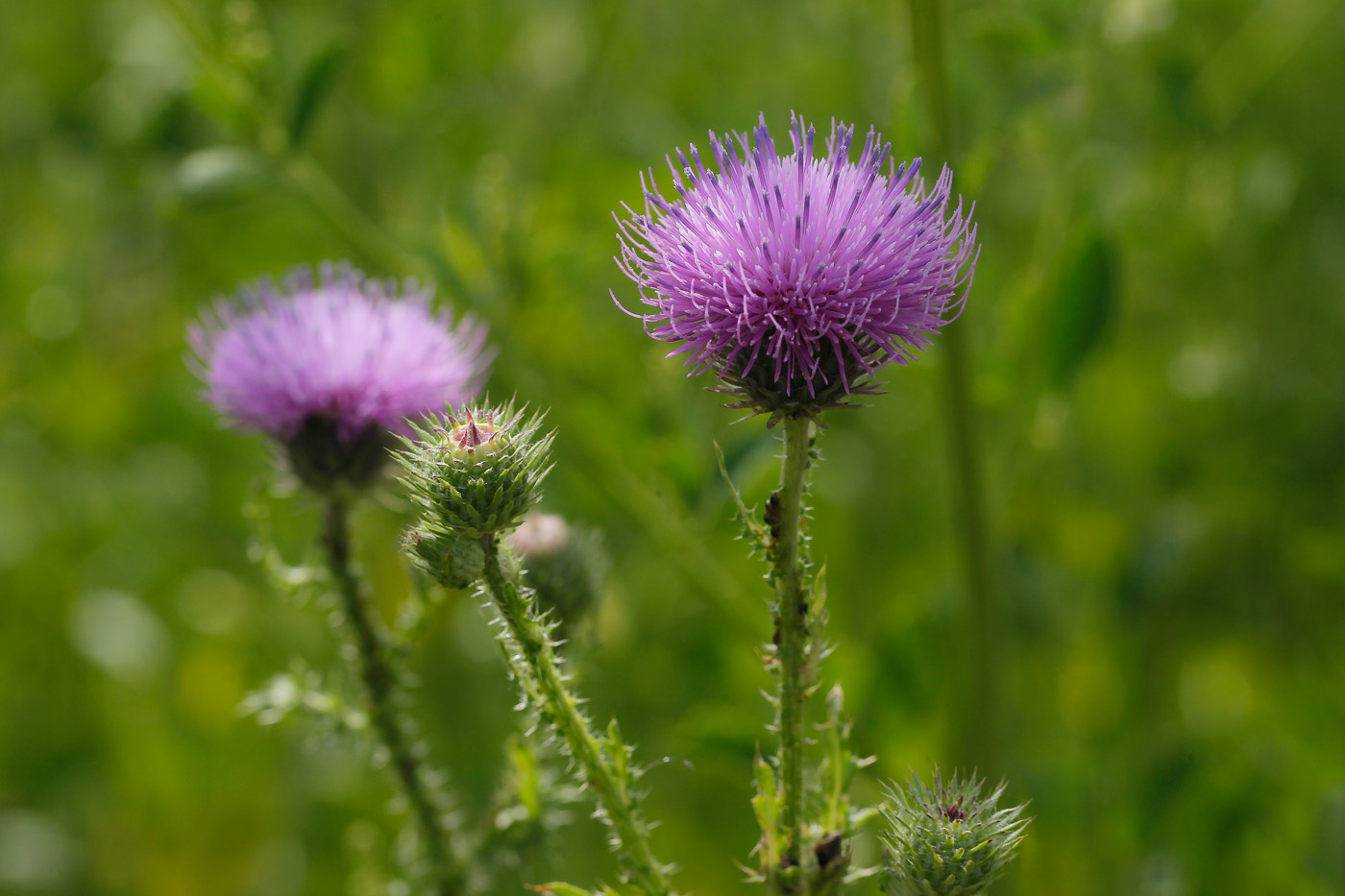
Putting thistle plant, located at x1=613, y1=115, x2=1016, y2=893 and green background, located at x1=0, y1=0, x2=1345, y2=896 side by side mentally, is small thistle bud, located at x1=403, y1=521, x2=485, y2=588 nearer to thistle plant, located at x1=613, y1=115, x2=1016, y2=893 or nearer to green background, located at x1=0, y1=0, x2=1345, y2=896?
thistle plant, located at x1=613, y1=115, x2=1016, y2=893

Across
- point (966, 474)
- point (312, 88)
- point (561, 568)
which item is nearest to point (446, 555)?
point (561, 568)

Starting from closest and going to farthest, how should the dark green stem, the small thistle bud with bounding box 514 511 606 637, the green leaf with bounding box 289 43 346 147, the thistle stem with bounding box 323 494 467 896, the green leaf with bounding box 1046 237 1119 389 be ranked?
the thistle stem with bounding box 323 494 467 896 → the dark green stem → the small thistle bud with bounding box 514 511 606 637 → the green leaf with bounding box 1046 237 1119 389 → the green leaf with bounding box 289 43 346 147

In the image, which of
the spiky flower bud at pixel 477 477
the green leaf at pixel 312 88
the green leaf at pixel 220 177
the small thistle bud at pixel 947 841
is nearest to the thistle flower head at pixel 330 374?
the green leaf at pixel 220 177

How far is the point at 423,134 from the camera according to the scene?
394cm

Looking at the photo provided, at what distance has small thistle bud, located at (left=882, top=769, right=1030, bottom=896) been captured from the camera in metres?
1.50

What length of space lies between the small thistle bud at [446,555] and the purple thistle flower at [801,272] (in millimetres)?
406

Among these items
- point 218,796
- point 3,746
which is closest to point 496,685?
point 218,796

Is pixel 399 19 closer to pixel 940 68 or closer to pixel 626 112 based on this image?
pixel 626 112

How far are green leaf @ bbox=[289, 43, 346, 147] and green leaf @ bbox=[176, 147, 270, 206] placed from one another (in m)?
0.13

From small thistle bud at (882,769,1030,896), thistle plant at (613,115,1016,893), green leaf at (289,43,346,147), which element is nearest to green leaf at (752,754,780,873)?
thistle plant at (613,115,1016,893)

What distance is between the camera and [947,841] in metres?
1.49

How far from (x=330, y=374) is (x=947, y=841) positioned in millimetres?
1658

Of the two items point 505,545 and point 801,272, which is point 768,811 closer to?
point 505,545

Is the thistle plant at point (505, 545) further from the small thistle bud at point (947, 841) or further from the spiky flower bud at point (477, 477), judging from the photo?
the small thistle bud at point (947, 841)
